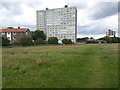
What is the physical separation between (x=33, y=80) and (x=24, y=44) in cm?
7273

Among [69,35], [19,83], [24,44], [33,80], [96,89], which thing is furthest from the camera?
[69,35]

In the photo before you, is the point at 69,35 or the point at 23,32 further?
the point at 69,35

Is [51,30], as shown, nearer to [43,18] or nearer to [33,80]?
[43,18]

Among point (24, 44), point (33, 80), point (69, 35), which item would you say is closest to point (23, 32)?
point (24, 44)

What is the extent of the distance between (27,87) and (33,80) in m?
1.47

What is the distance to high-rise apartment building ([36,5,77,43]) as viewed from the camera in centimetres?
16575

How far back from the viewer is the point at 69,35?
164500mm

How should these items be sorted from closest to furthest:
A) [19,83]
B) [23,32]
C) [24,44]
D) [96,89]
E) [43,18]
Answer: [96,89]
[19,83]
[24,44]
[23,32]
[43,18]

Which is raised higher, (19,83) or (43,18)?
(43,18)

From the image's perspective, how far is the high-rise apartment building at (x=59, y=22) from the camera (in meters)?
166

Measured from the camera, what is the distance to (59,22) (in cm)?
17488

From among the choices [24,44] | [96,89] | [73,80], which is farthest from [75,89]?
[24,44]

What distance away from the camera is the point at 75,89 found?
8.77 m

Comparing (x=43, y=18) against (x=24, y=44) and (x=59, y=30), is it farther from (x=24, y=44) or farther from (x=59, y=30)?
(x=24, y=44)
